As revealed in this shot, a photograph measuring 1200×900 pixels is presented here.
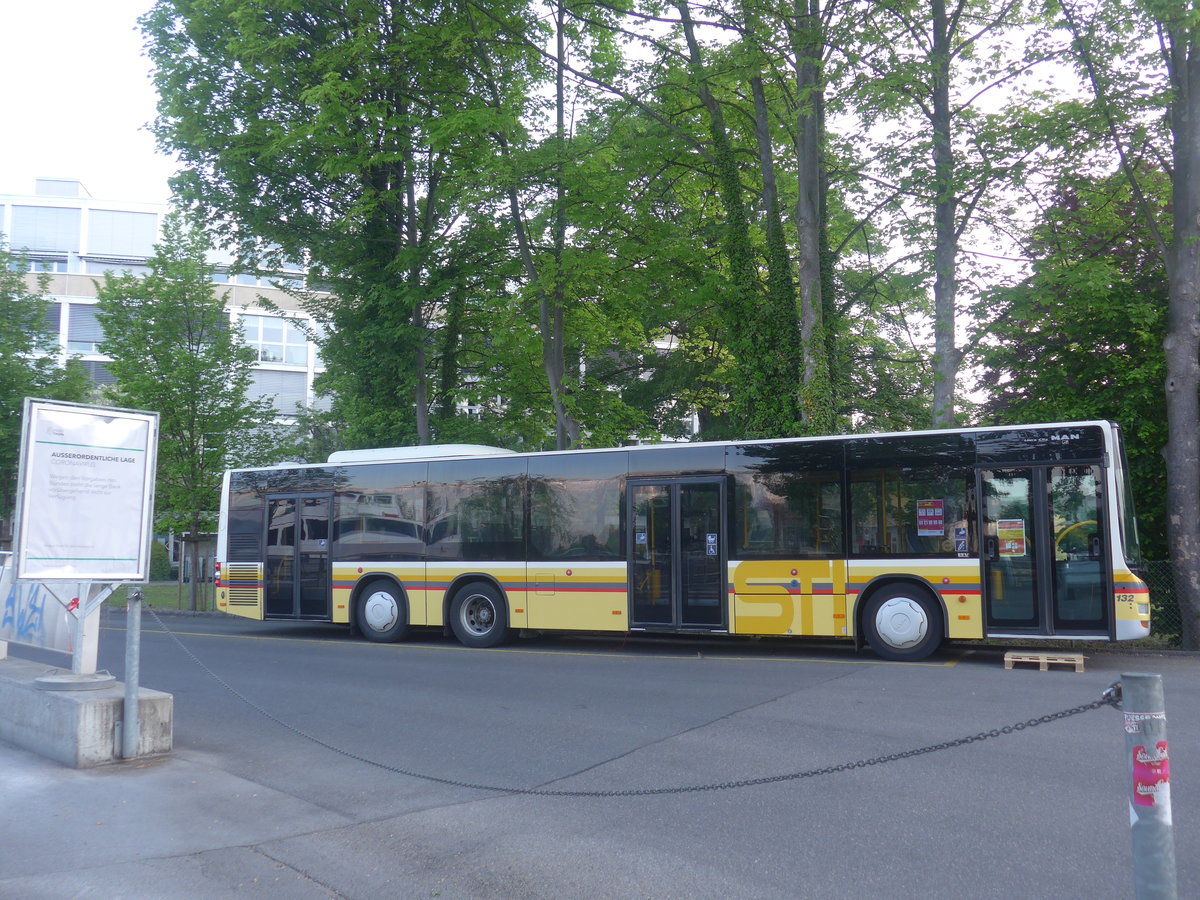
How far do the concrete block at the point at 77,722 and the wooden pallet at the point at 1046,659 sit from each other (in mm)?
9766

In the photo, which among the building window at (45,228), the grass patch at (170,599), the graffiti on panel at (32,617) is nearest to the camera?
the graffiti on panel at (32,617)

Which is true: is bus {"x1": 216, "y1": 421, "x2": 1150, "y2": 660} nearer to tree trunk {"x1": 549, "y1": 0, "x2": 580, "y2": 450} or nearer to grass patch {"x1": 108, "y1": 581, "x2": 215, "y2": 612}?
tree trunk {"x1": 549, "y1": 0, "x2": 580, "y2": 450}

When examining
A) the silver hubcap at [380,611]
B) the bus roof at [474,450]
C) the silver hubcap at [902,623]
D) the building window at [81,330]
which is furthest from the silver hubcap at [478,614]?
the building window at [81,330]

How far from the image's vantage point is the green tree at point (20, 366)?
98.3 feet

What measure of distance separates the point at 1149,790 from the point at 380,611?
48.8ft

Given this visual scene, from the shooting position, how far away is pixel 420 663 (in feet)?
45.9

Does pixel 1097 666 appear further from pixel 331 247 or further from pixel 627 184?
pixel 331 247

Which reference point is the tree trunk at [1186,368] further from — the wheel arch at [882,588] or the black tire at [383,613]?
the black tire at [383,613]

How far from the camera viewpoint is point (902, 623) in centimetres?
1334

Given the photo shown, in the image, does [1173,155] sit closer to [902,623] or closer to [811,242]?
[811,242]

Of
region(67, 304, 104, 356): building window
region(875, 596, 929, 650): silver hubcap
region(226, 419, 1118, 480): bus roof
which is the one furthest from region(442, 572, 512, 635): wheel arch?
region(67, 304, 104, 356): building window

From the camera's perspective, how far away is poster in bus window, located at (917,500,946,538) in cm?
1323

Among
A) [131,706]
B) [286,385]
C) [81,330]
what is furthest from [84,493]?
[81,330]

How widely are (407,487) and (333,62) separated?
9367 mm
